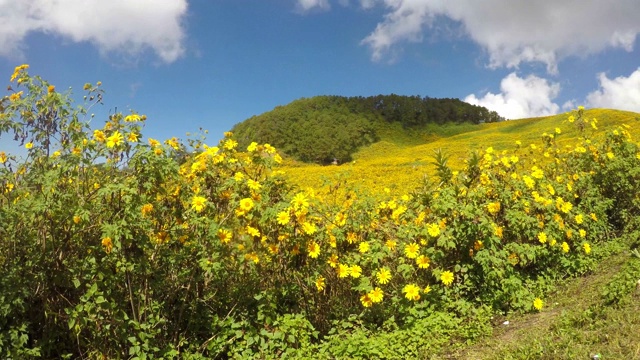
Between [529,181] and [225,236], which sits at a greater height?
[529,181]

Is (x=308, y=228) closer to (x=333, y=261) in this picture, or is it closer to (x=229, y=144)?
(x=333, y=261)

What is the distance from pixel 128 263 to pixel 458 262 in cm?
356

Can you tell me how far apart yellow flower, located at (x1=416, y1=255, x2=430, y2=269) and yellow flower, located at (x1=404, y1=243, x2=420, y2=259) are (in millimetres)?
54

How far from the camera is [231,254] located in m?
4.27

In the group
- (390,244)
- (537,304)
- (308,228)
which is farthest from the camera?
(390,244)

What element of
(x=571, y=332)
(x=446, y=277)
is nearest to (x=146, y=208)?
(x=446, y=277)

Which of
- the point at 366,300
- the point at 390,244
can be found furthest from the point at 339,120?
the point at 366,300

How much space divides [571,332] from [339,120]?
73.9m

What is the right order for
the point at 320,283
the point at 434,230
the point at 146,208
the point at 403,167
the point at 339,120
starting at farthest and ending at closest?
the point at 339,120, the point at 403,167, the point at 434,230, the point at 320,283, the point at 146,208

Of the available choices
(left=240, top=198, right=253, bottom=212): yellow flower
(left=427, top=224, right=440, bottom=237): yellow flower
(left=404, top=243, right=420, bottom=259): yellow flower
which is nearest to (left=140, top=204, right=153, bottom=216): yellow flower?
(left=240, top=198, right=253, bottom=212): yellow flower

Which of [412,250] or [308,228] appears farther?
[412,250]

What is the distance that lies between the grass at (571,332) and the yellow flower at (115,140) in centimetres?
346

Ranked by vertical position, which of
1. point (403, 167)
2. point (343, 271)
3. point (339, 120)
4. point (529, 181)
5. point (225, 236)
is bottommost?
point (343, 271)

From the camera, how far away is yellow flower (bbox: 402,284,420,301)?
15.9 feet
